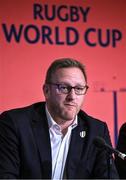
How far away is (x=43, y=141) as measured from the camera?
2275 millimetres

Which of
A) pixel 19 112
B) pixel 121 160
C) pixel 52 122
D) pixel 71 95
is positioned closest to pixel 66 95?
pixel 71 95

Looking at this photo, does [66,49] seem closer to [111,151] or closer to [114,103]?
[114,103]

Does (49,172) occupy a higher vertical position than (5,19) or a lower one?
lower

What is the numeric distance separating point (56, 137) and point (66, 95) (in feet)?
0.92

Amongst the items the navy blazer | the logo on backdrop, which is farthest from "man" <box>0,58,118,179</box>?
the logo on backdrop

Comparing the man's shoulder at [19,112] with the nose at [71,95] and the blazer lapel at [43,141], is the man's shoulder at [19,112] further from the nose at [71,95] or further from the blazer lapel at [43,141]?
the nose at [71,95]

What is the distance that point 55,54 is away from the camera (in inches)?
162

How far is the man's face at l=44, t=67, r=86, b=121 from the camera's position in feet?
7.29

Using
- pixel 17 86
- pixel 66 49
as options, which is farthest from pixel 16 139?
pixel 66 49

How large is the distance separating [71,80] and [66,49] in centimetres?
196

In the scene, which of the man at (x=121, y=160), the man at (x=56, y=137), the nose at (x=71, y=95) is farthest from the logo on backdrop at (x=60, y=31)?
the nose at (x=71, y=95)

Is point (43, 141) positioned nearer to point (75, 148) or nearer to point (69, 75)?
point (75, 148)

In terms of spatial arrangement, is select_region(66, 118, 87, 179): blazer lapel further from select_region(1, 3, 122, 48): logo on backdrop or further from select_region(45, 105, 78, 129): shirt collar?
select_region(1, 3, 122, 48): logo on backdrop

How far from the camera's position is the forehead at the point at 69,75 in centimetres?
224
